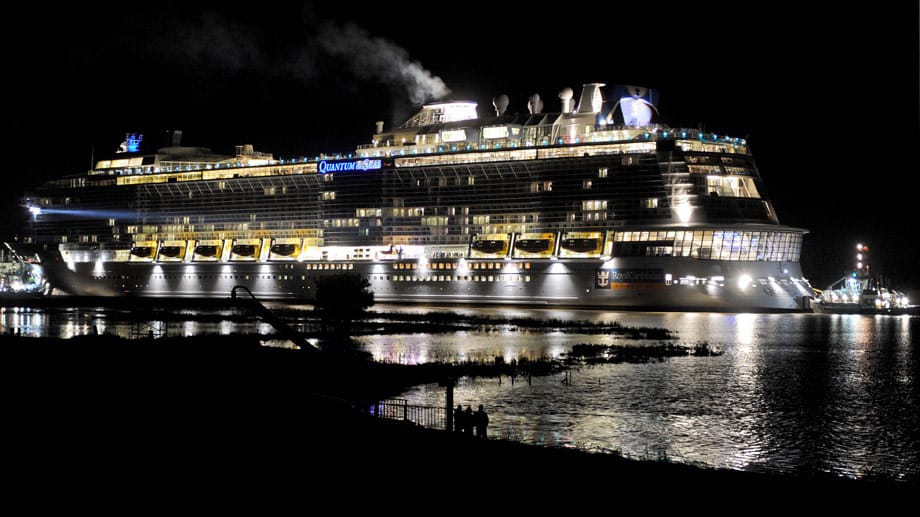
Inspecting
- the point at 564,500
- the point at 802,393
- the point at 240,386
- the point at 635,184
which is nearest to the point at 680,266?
the point at 635,184

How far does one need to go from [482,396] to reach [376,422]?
47.2 feet

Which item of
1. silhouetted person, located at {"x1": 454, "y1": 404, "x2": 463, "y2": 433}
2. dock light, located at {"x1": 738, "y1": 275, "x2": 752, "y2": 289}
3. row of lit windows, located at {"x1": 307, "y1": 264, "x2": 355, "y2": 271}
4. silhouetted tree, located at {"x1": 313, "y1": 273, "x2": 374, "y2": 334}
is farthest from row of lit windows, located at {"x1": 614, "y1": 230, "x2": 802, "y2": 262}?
silhouetted person, located at {"x1": 454, "y1": 404, "x2": 463, "y2": 433}

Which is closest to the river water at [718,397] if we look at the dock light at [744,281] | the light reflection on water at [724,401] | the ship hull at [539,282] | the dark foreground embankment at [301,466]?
the light reflection on water at [724,401]

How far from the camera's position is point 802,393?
1957 inches

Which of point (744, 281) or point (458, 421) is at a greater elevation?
point (744, 281)

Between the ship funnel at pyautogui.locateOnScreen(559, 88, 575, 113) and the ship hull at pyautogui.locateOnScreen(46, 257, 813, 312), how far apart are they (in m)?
19.5

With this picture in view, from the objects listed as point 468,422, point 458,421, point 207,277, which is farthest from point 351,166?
point 468,422

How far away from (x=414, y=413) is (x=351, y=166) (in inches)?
3785

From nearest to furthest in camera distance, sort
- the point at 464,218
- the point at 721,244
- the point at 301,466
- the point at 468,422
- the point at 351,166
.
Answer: the point at 301,466
the point at 468,422
the point at 721,244
the point at 464,218
the point at 351,166

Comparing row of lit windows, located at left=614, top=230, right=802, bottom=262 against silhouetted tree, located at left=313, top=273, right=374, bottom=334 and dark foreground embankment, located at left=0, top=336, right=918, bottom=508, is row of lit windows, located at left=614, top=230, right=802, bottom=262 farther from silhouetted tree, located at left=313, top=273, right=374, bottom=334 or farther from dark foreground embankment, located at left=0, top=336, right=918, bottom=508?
dark foreground embankment, located at left=0, top=336, right=918, bottom=508

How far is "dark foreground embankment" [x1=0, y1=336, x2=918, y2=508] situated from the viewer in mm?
22641

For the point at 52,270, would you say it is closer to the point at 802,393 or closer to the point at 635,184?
the point at 635,184

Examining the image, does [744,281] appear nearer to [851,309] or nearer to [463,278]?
[851,309]

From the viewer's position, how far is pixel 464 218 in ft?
406
